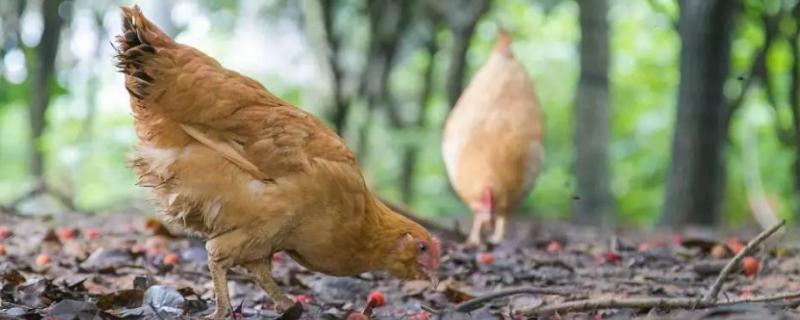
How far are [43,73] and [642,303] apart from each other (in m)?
7.60

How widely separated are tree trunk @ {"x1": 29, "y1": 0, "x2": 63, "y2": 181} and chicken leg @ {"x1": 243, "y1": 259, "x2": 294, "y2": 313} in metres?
6.19

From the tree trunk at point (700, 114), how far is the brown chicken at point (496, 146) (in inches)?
55.0

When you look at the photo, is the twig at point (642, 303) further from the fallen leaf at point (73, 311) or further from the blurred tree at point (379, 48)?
the blurred tree at point (379, 48)

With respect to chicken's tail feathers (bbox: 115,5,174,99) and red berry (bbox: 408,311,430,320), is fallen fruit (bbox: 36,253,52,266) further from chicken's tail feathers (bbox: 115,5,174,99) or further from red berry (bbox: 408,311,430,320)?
red berry (bbox: 408,311,430,320)

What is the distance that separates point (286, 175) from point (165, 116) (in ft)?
1.62

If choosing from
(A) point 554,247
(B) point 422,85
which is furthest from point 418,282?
(B) point 422,85

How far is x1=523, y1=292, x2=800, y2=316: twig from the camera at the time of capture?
10.4 feet

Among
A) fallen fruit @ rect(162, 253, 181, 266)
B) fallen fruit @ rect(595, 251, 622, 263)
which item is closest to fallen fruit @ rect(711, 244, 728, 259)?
fallen fruit @ rect(595, 251, 622, 263)

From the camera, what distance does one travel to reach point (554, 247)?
19.0ft

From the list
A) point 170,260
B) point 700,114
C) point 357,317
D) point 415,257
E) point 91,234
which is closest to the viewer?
point 357,317

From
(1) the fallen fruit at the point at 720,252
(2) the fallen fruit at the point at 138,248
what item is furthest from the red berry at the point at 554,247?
(2) the fallen fruit at the point at 138,248

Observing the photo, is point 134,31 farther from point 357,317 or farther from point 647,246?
point 647,246

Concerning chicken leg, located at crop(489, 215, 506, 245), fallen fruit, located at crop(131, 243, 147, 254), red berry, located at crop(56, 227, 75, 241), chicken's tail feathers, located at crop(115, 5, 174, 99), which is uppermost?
chicken's tail feathers, located at crop(115, 5, 174, 99)

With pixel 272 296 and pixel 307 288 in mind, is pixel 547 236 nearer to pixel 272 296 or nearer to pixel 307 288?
pixel 307 288
